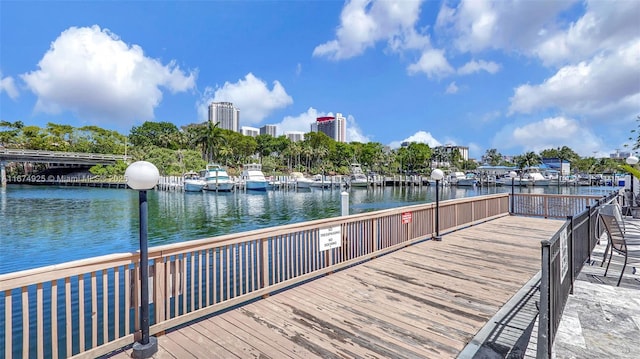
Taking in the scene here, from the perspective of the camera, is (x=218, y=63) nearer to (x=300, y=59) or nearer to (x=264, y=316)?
(x=300, y=59)

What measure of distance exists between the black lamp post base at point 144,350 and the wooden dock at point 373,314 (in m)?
0.09

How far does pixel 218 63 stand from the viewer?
41.6 metres

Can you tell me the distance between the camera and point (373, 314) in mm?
3490

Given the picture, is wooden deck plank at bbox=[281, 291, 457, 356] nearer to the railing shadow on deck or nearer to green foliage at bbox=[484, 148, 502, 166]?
the railing shadow on deck

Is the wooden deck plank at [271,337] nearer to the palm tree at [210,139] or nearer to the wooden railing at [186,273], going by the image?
the wooden railing at [186,273]

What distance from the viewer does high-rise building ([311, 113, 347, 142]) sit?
143 m

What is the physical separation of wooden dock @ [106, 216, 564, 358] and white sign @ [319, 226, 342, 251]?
0.47 m

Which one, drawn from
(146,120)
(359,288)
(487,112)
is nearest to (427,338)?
(359,288)

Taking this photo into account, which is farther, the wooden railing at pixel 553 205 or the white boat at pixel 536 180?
the white boat at pixel 536 180

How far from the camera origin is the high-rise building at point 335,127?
14288 centimetres

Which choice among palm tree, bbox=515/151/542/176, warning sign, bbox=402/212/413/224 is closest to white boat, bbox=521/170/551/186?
palm tree, bbox=515/151/542/176

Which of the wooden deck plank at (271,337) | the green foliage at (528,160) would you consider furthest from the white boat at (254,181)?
the green foliage at (528,160)

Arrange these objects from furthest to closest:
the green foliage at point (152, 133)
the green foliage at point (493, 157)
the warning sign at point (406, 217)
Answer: the green foliage at point (493, 157) → the green foliage at point (152, 133) → the warning sign at point (406, 217)


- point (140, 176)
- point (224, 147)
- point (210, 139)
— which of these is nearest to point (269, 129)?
point (224, 147)
